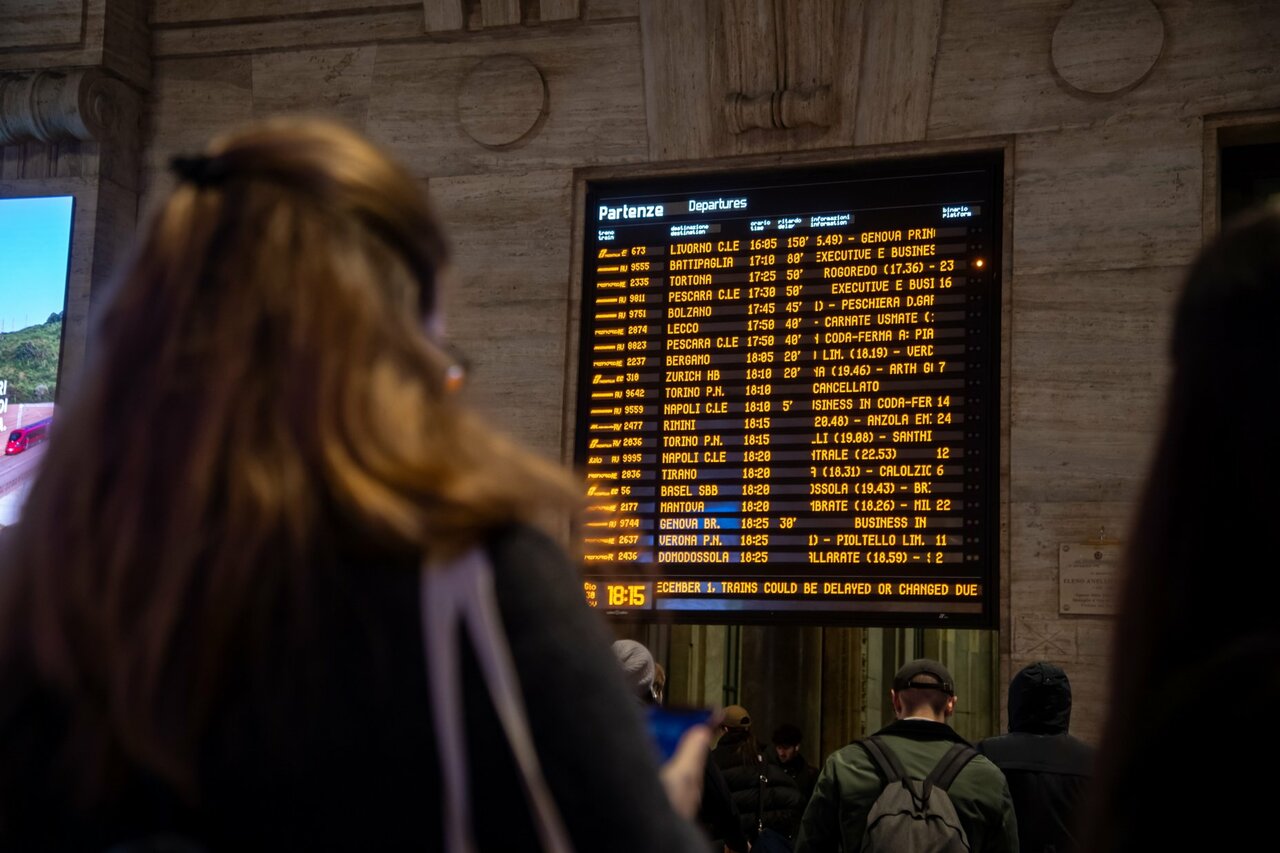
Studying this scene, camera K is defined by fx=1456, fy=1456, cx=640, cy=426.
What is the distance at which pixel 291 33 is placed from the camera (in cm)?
814

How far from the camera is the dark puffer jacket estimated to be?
7.57 metres

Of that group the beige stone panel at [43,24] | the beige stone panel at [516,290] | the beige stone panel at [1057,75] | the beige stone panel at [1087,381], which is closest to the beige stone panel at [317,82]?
the beige stone panel at [516,290]

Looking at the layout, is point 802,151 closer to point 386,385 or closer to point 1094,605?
point 1094,605

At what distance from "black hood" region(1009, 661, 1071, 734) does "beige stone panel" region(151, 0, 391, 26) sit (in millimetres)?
5049

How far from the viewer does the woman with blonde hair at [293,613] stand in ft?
3.45

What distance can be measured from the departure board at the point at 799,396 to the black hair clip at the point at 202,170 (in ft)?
18.1

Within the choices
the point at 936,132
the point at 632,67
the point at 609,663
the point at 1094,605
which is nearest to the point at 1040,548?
the point at 1094,605

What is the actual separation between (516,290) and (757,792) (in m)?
2.91

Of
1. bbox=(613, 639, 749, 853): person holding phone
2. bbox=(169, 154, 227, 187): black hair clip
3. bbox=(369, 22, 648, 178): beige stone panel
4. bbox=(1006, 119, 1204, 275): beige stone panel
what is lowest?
bbox=(613, 639, 749, 853): person holding phone

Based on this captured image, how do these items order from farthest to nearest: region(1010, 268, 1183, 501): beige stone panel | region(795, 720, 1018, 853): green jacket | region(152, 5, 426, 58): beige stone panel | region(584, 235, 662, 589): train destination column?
region(152, 5, 426, 58): beige stone panel
region(584, 235, 662, 589): train destination column
region(1010, 268, 1183, 501): beige stone panel
region(795, 720, 1018, 853): green jacket

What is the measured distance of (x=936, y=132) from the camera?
7074mm

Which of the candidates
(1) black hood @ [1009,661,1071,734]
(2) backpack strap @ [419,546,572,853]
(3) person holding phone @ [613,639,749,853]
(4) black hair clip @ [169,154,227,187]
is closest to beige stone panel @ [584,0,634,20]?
(3) person holding phone @ [613,639,749,853]

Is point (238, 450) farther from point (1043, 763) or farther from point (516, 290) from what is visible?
point (516, 290)

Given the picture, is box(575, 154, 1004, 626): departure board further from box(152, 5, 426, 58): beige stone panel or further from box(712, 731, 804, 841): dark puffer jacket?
box(152, 5, 426, 58): beige stone panel
